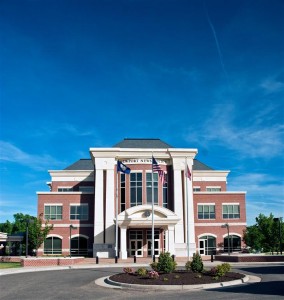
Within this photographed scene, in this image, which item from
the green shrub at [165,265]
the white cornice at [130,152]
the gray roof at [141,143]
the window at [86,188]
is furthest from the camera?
the window at [86,188]

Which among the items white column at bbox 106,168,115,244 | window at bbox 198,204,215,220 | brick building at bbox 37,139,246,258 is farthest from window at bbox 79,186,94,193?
window at bbox 198,204,215,220

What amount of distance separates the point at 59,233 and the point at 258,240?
24687 millimetres

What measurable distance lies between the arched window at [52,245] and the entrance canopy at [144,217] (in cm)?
1018

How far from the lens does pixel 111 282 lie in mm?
19641

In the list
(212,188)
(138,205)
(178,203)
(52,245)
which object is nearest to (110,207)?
(138,205)

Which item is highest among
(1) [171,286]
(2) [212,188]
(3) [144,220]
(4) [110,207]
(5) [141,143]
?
(5) [141,143]

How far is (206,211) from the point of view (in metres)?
53.2

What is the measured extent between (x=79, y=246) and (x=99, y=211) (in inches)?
210

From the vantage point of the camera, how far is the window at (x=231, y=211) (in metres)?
53.1

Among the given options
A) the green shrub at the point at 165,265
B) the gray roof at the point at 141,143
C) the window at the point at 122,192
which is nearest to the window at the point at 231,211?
the gray roof at the point at 141,143

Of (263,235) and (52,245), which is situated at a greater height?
(263,235)

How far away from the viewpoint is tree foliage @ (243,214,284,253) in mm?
49125

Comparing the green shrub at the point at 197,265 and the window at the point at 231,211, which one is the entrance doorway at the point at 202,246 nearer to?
the window at the point at 231,211

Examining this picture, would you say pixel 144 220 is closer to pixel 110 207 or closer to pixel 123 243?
pixel 123 243
